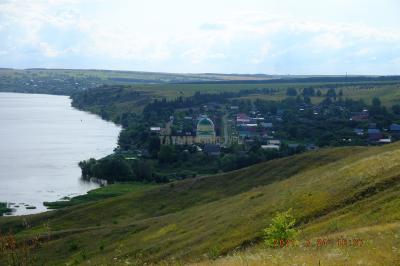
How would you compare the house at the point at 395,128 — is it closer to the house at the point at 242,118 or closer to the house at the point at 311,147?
the house at the point at 311,147

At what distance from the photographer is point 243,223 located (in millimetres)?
37094

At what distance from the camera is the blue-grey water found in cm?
8788

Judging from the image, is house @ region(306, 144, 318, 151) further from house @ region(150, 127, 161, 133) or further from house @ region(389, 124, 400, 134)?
house @ region(150, 127, 161, 133)

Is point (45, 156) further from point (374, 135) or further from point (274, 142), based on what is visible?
point (374, 135)

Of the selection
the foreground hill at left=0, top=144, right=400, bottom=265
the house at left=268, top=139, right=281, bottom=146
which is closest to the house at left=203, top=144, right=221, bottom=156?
the house at left=268, top=139, right=281, bottom=146

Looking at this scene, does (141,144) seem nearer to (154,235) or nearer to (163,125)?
(163,125)

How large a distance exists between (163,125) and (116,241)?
131m

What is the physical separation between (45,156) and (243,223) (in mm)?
94143

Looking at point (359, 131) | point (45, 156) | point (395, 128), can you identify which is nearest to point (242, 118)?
point (359, 131)

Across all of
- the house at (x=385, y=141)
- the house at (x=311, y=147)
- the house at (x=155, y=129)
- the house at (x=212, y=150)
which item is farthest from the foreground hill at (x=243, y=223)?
the house at (x=155, y=129)

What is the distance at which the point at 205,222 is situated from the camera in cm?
4334

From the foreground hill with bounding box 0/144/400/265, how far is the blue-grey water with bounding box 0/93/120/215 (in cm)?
2179

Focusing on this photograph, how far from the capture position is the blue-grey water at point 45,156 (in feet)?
288

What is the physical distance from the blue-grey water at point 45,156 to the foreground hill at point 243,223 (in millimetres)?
21785
